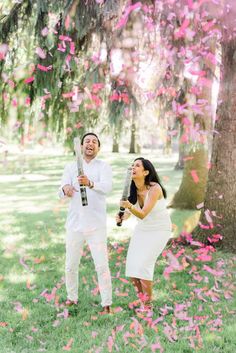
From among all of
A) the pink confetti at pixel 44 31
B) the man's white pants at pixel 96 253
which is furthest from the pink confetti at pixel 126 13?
the man's white pants at pixel 96 253

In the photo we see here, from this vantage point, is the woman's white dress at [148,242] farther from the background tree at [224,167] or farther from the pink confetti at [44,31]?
the pink confetti at [44,31]

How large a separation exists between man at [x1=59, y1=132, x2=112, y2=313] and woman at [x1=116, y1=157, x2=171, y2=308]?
29cm

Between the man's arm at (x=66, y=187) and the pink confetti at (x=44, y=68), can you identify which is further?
the pink confetti at (x=44, y=68)

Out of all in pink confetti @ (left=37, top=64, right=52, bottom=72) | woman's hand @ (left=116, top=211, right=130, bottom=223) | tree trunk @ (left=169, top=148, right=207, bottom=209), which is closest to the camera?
woman's hand @ (left=116, top=211, right=130, bottom=223)

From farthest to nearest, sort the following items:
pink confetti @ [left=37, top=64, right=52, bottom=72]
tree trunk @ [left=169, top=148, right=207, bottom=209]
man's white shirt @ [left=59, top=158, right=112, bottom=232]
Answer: tree trunk @ [left=169, top=148, right=207, bottom=209] → pink confetti @ [left=37, top=64, right=52, bottom=72] → man's white shirt @ [left=59, top=158, right=112, bottom=232]

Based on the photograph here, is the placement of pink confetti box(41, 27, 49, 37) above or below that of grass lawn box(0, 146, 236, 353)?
above

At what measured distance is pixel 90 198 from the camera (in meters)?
4.91

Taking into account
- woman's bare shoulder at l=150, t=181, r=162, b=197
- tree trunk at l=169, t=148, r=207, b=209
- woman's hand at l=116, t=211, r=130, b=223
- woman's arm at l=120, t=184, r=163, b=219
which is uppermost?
woman's bare shoulder at l=150, t=181, r=162, b=197

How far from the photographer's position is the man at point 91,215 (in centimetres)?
484

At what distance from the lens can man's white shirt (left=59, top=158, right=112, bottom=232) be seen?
483cm

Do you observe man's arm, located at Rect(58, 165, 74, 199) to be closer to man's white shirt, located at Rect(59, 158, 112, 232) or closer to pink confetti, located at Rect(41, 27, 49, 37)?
man's white shirt, located at Rect(59, 158, 112, 232)

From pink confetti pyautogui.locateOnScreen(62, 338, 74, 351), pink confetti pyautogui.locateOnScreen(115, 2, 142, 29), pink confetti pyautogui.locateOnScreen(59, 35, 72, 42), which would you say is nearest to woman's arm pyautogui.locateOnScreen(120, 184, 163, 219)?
pink confetti pyautogui.locateOnScreen(62, 338, 74, 351)

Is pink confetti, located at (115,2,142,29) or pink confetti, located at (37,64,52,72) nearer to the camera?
pink confetti, located at (115,2,142,29)

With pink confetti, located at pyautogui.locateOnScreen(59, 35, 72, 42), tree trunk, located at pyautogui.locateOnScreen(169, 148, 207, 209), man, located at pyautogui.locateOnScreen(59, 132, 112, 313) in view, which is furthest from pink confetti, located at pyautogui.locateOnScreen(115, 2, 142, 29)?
tree trunk, located at pyautogui.locateOnScreen(169, 148, 207, 209)
